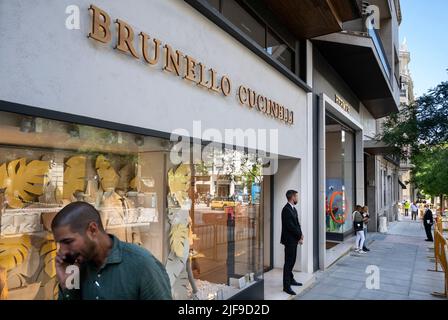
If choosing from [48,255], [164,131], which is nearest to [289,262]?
[164,131]

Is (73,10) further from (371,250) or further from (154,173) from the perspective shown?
(371,250)

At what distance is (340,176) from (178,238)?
12463mm

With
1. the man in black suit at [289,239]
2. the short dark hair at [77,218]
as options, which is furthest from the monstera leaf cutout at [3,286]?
the man in black suit at [289,239]

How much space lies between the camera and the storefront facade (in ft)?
10.0

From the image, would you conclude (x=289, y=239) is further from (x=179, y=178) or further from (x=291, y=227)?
(x=179, y=178)

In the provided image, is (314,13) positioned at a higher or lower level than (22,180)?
higher

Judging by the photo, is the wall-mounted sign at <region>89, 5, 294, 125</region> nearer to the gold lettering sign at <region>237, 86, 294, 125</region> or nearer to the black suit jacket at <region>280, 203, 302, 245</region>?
the gold lettering sign at <region>237, 86, 294, 125</region>

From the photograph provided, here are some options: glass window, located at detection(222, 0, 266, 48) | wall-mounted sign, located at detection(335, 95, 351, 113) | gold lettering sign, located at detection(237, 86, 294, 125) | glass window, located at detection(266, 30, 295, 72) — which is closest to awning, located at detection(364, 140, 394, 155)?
wall-mounted sign, located at detection(335, 95, 351, 113)

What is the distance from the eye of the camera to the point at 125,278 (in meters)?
1.94

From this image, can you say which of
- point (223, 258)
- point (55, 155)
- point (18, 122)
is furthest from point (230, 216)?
point (18, 122)

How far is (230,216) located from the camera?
6.37 metres

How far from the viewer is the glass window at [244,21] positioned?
6.38 metres

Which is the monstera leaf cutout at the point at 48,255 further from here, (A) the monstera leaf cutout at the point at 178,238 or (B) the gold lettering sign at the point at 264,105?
(B) the gold lettering sign at the point at 264,105

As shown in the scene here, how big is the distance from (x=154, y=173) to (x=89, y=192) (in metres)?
0.89
